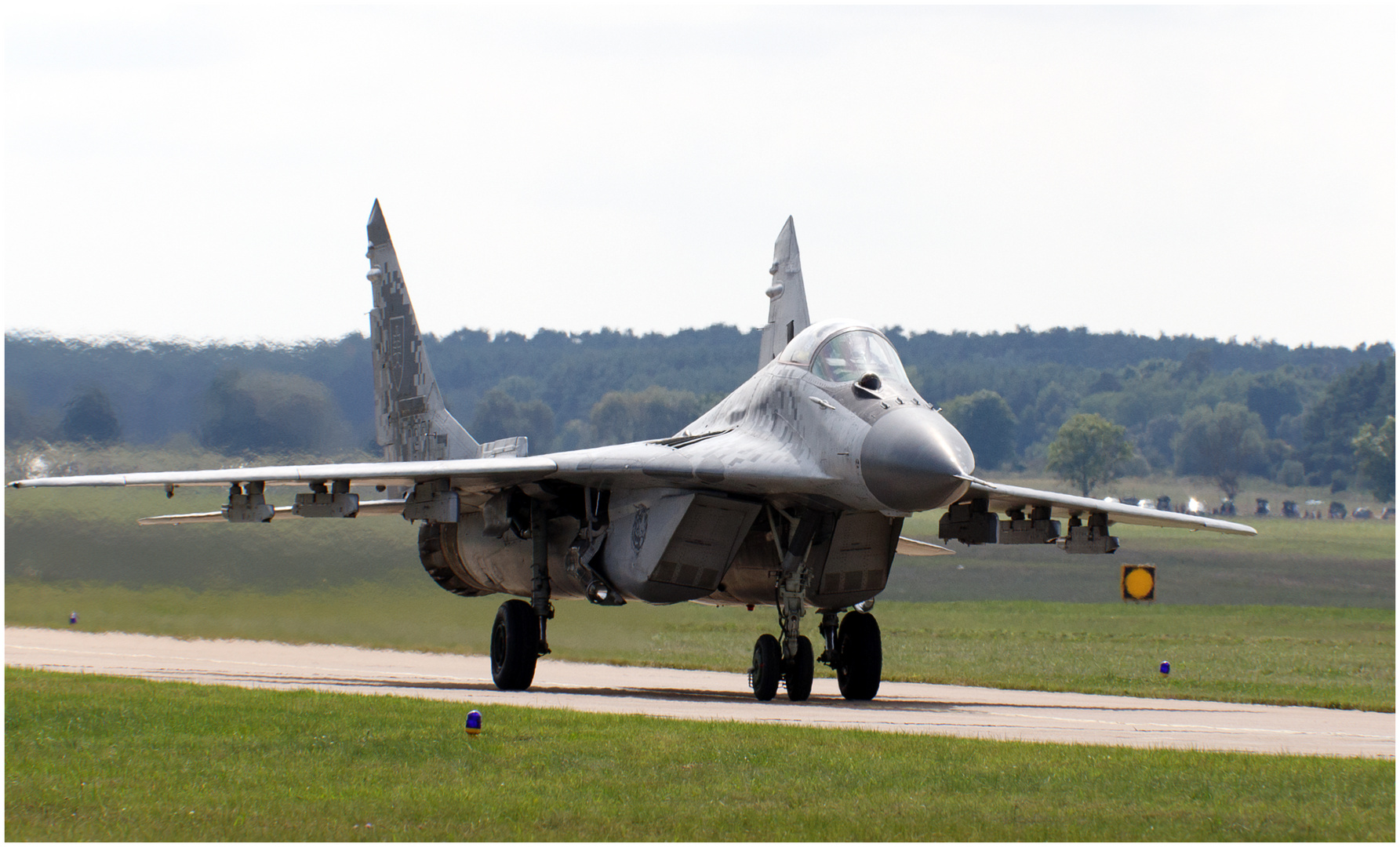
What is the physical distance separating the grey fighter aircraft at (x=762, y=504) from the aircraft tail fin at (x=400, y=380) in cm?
245

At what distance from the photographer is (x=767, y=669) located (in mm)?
15938

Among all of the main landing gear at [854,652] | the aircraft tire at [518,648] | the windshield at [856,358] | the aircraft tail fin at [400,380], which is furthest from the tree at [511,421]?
the windshield at [856,358]

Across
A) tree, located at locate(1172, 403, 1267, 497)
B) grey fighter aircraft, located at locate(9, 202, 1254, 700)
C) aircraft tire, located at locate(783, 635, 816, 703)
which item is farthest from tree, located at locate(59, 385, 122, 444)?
tree, located at locate(1172, 403, 1267, 497)

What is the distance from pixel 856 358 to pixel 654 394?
58.8 meters

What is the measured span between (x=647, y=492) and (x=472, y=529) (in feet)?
13.7

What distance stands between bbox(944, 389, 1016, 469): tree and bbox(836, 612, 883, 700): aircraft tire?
79593 mm

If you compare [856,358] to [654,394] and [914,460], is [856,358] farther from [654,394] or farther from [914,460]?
[654,394]

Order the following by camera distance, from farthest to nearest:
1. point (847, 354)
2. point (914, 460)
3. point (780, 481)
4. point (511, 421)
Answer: point (511, 421), point (847, 354), point (780, 481), point (914, 460)

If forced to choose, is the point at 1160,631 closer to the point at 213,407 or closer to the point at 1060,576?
the point at 1060,576

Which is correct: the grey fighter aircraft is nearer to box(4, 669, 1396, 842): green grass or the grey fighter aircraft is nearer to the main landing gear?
the main landing gear

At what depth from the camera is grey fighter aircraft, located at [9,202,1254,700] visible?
14.7m

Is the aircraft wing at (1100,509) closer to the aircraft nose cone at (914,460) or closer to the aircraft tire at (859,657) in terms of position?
the aircraft tire at (859,657)

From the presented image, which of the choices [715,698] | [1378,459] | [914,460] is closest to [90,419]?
[715,698]

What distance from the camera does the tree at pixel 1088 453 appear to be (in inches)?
3620
